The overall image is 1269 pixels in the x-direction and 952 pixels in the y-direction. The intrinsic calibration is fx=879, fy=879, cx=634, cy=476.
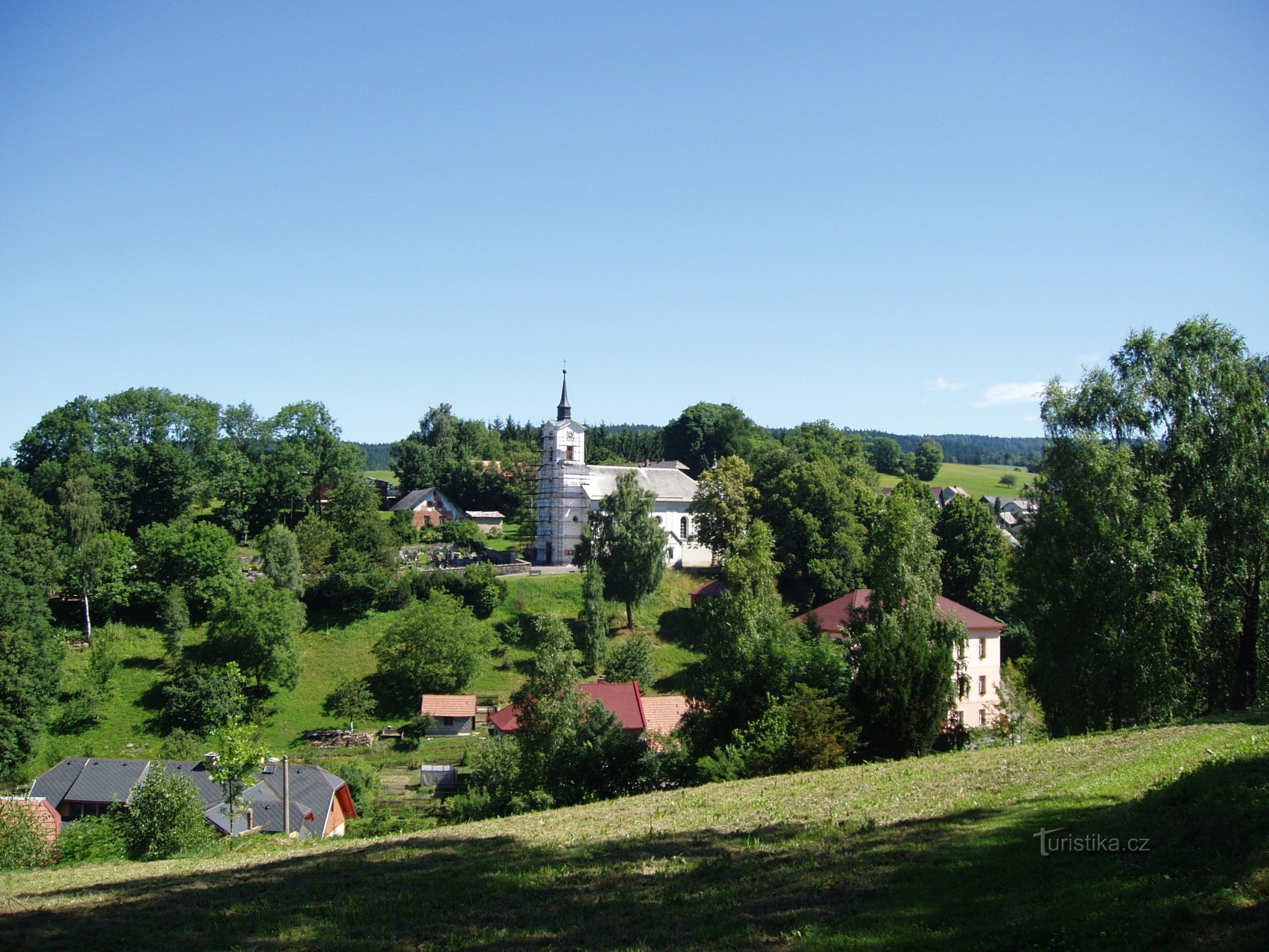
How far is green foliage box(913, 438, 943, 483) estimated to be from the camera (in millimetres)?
116700

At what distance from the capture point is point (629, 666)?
42344 mm

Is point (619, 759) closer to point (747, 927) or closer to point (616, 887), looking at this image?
point (616, 887)

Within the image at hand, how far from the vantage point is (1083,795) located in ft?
37.3

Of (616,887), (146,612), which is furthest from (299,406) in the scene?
(616,887)

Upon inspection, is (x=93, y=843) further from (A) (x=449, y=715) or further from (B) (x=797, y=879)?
(B) (x=797, y=879)

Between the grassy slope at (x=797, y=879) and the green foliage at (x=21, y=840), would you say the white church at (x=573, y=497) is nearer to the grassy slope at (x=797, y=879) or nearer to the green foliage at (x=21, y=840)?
the green foliage at (x=21, y=840)

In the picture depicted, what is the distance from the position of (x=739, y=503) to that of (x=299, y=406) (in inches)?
1348

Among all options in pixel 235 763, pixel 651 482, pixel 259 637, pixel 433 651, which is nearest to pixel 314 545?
pixel 259 637

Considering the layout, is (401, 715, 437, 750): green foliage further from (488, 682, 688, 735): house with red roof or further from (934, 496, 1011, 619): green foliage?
(934, 496, 1011, 619): green foliage

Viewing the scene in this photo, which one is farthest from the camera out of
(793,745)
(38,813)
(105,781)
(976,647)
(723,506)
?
(723,506)

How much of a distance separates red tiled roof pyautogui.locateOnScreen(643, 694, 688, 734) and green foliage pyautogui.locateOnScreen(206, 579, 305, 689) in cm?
1667

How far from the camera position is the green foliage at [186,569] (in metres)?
45.1

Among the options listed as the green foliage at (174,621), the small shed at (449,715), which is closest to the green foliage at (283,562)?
the green foliage at (174,621)

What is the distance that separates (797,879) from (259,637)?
1396 inches
